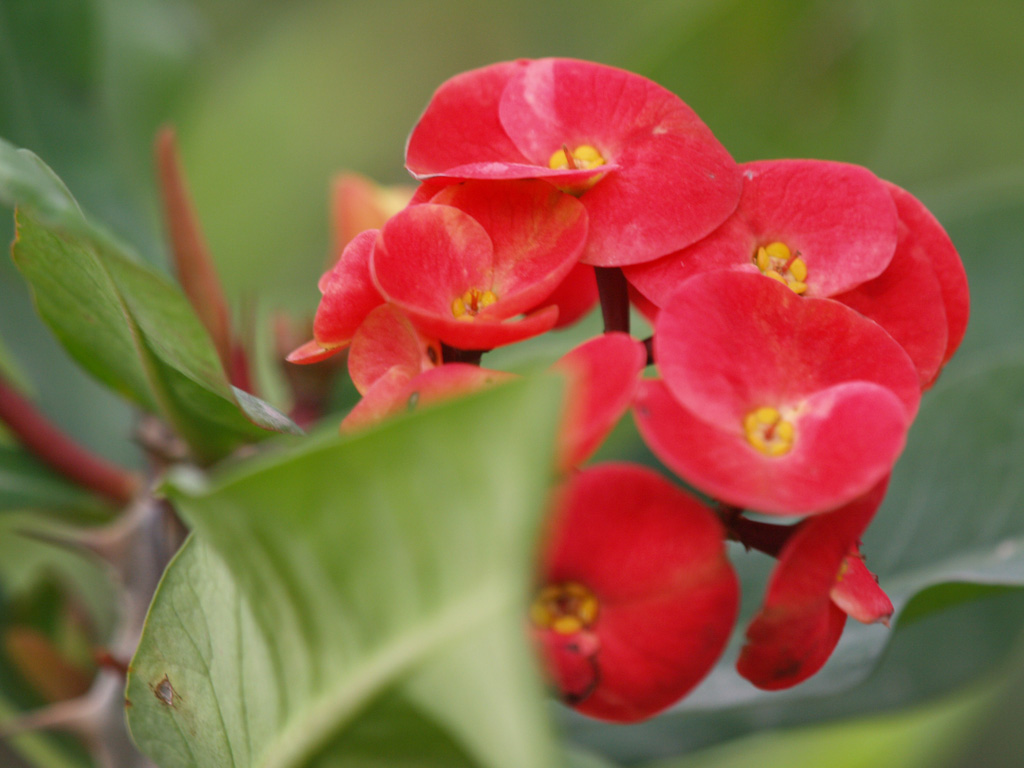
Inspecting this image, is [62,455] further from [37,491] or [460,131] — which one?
[460,131]

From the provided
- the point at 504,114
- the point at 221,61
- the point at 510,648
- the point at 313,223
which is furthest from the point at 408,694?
the point at 221,61

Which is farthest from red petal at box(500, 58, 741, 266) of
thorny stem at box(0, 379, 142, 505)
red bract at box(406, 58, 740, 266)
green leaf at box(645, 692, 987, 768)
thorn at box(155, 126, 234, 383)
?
green leaf at box(645, 692, 987, 768)

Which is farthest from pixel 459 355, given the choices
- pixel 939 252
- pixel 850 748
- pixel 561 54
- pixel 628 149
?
pixel 561 54

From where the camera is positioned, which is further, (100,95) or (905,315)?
(100,95)

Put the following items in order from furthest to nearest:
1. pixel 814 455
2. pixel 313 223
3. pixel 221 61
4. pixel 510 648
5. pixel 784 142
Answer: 1. pixel 221 61
2. pixel 313 223
3. pixel 784 142
4. pixel 814 455
5. pixel 510 648

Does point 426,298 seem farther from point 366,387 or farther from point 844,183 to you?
point 844,183

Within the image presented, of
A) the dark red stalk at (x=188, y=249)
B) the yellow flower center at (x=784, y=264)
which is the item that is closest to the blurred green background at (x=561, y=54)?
the dark red stalk at (x=188, y=249)

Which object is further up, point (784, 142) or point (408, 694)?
point (408, 694)

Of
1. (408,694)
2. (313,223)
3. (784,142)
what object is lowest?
(313,223)
